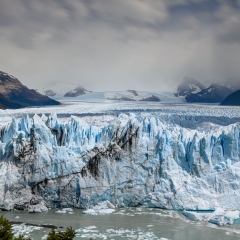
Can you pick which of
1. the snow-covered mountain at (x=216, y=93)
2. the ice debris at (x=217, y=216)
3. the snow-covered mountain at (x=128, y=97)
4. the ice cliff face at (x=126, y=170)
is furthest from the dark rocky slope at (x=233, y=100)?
the ice debris at (x=217, y=216)

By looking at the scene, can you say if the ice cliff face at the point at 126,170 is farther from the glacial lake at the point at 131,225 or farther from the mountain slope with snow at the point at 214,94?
the mountain slope with snow at the point at 214,94

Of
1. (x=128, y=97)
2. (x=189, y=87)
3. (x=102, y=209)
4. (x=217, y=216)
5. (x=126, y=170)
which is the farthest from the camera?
(x=189, y=87)

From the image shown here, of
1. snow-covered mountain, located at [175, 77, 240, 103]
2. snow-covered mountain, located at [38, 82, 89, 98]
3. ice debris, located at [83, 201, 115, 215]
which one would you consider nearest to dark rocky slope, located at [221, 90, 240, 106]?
snow-covered mountain, located at [175, 77, 240, 103]

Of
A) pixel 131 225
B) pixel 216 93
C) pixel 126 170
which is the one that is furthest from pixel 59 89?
pixel 131 225

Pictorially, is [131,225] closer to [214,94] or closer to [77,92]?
[214,94]

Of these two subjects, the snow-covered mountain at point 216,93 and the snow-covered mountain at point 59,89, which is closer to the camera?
the snow-covered mountain at point 216,93
